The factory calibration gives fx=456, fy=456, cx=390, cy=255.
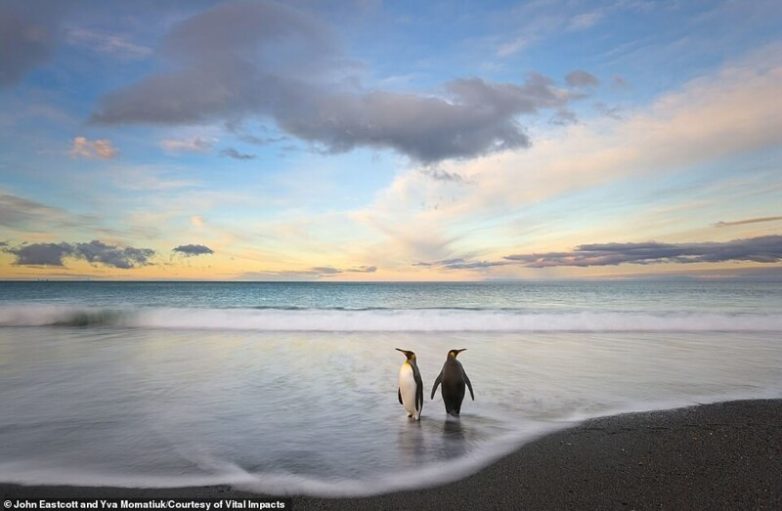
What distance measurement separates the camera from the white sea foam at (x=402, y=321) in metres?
18.3

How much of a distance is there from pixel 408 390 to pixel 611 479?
2.57m

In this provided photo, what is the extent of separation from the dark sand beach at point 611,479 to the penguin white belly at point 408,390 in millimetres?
1573

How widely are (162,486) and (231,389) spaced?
12.4 feet

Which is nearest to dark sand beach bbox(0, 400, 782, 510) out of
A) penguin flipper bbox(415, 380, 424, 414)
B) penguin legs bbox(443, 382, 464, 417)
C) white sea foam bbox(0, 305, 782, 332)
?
penguin legs bbox(443, 382, 464, 417)

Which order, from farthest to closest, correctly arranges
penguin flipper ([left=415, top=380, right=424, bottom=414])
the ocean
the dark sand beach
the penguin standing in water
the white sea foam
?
1. the white sea foam
2. the penguin standing in water
3. penguin flipper ([left=415, top=380, right=424, bottom=414])
4. the ocean
5. the dark sand beach

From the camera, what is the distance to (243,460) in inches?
171

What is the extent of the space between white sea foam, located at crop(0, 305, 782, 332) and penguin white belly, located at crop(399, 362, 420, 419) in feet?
39.8

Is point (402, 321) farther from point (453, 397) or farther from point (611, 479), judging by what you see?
point (611, 479)

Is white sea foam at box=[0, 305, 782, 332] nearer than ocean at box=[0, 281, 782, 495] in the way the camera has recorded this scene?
No

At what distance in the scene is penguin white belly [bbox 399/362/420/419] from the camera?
5727mm

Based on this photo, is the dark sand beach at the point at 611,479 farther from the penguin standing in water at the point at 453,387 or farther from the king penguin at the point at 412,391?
the king penguin at the point at 412,391

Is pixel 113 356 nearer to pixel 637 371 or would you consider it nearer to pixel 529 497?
pixel 529 497

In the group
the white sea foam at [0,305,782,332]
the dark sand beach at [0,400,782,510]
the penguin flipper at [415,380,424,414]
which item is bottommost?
the white sea foam at [0,305,782,332]

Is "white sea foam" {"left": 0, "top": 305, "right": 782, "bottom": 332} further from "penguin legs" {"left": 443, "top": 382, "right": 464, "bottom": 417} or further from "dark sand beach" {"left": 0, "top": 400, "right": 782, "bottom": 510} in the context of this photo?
"dark sand beach" {"left": 0, "top": 400, "right": 782, "bottom": 510}
